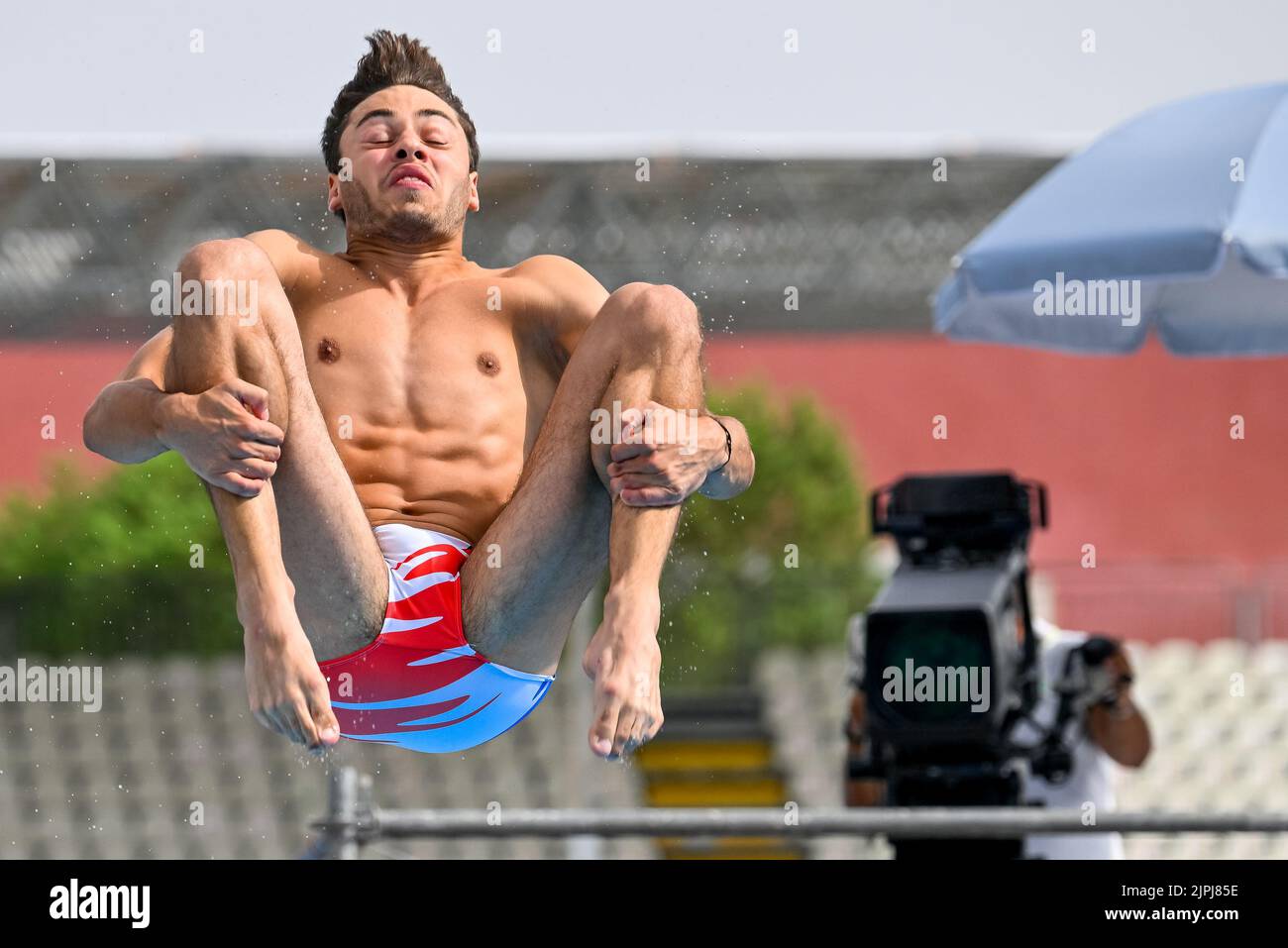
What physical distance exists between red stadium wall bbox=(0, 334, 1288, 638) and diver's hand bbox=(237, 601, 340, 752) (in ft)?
38.4

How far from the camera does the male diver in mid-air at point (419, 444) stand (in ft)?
9.31

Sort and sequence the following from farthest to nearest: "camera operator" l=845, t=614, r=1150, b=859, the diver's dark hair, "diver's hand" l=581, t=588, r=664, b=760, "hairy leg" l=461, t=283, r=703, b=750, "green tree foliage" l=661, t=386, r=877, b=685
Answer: "green tree foliage" l=661, t=386, r=877, b=685 < "camera operator" l=845, t=614, r=1150, b=859 < the diver's dark hair < "hairy leg" l=461, t=283, r=703, b=750 < "diver's hand" l=581, t=588, r=664, b=760

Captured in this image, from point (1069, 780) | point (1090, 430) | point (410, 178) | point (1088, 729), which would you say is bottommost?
point (1069, 780)

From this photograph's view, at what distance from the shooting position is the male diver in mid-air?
2838 mm

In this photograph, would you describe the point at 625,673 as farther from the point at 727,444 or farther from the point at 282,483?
the point at 282,483

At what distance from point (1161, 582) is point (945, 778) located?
20.5ft

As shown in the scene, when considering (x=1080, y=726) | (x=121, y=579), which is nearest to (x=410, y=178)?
Result: (x=1080, y=726)

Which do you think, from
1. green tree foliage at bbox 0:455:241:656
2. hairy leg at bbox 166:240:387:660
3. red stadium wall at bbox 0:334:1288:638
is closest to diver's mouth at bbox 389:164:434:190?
hairy leg at bbox 166:240:387:660

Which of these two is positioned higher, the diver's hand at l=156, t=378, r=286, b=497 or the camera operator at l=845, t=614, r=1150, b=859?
the diver's hand at l=156, t=378, r=286, b=497

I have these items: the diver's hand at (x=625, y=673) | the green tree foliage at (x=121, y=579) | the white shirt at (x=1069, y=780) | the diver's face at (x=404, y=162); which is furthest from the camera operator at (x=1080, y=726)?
the green tree foliage at (x=121, y=579)

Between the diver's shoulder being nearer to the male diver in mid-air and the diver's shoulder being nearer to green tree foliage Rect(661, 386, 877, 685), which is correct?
the male diver in mid-air

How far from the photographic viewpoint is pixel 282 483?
2963mm

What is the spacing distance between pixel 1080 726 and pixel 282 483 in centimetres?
278
